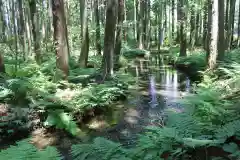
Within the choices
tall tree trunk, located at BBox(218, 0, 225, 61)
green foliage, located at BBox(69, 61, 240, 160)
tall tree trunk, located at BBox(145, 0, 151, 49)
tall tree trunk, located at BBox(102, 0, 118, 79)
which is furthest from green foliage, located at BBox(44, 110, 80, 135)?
tall tree trunk, located at BBox(145, 0, 151, 49)

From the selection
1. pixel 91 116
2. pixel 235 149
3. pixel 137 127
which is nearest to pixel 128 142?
pixel 137 127

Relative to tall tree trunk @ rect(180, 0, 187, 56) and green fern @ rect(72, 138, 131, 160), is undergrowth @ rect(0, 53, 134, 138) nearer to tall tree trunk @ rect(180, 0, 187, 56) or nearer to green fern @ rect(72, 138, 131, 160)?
green fern @ rect(72, 138, 131, 160)

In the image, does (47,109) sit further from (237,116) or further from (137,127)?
(237,116)

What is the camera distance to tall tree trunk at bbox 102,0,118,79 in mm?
10180

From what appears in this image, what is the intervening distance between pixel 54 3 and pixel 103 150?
6.62 metres

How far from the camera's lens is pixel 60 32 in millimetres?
8742

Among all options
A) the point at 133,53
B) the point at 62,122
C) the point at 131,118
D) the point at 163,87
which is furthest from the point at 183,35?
the point at 62,122

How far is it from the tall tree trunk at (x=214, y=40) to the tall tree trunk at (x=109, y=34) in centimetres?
387

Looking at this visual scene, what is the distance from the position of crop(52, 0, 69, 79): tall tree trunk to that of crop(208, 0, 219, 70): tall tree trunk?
5.77 meters

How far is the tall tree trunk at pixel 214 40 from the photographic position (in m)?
10.1

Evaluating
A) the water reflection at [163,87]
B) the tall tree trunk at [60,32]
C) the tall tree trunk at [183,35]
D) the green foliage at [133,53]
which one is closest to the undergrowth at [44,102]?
the tall tree trunk at [60,32]

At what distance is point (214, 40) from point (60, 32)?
238 inches

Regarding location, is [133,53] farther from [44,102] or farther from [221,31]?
[44,102]

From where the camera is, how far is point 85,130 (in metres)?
7.04
